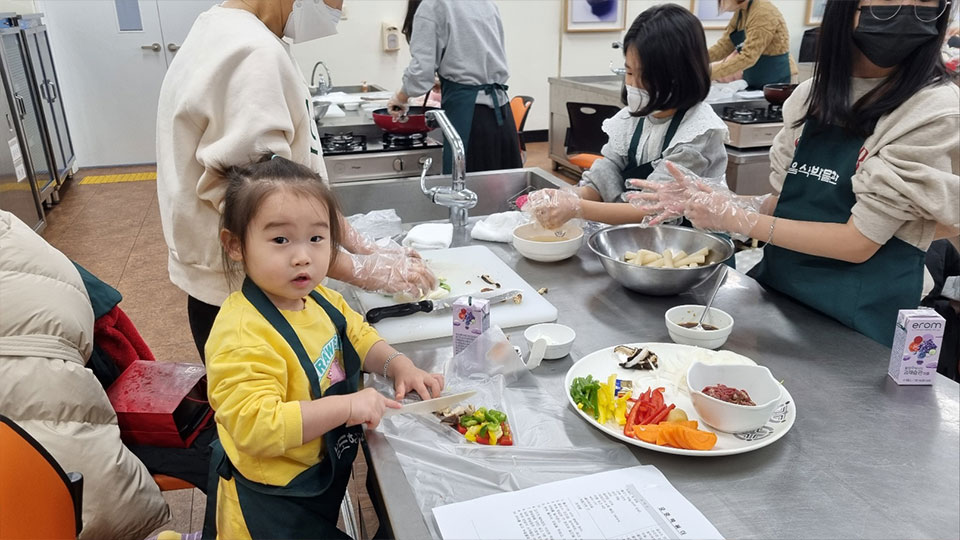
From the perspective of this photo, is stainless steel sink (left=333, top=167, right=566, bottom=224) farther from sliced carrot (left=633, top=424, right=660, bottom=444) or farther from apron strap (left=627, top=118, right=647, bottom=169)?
sliced carrot (left=633, top=424, right=660, bottom=444)

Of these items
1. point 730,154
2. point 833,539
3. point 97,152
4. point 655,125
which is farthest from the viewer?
point 97,152

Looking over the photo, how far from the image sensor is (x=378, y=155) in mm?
2986

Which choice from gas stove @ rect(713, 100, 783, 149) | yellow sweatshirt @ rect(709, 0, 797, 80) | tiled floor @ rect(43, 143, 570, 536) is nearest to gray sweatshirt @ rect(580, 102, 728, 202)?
tiled floor @ rect(43, 143, 570, 536)

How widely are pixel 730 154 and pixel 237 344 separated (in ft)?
11.0

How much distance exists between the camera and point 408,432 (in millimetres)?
982

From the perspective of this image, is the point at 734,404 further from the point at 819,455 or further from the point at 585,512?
the point at 585,512

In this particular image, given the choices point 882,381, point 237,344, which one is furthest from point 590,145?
point 237,344

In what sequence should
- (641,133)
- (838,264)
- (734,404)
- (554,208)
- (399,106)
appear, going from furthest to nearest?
1. (399,106)
2. (641,133)
3. (554,208)
4. (838,264)
5. (734,404)

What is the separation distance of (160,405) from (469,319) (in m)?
0.69

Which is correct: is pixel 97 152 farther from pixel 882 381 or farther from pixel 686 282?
pixel 882 381

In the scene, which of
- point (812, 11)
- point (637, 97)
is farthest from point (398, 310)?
point (812, 11)

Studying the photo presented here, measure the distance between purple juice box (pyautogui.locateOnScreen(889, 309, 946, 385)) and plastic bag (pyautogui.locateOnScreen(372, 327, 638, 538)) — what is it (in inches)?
19.2

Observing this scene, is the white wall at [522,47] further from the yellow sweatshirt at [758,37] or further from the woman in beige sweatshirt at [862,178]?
the woman in beige sweatshirt at [862,178]

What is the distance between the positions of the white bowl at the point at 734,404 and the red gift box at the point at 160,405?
1.01 meters
